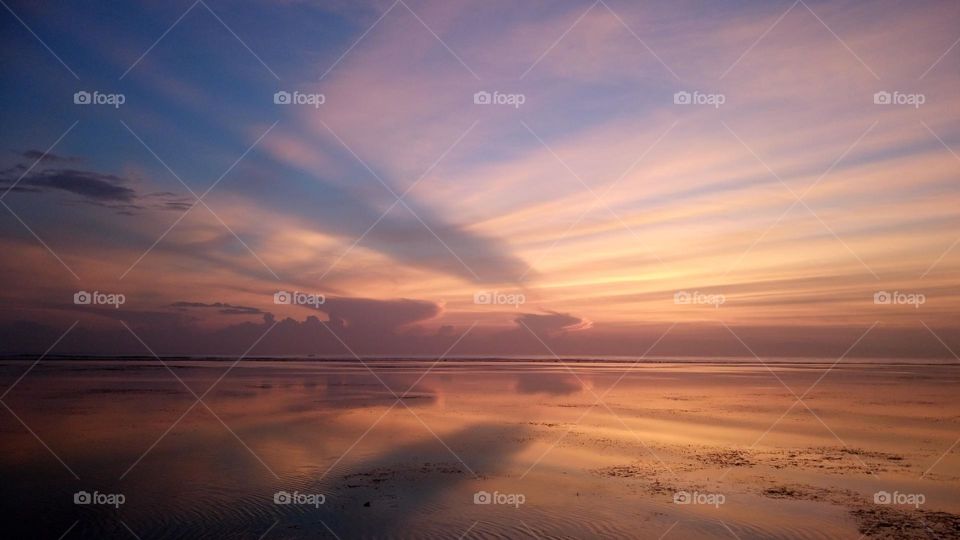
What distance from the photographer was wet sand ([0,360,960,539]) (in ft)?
31.4

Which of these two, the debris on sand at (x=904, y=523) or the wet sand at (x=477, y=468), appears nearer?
the debris on sand at (x=904, y=523)

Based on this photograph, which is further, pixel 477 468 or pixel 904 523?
pixel 477 468

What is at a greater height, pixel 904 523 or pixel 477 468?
pixel 477 468

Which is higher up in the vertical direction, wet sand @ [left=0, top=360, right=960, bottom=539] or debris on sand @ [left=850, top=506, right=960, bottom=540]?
wet sand @ [left=0, top=360, right=960, bottom=539]

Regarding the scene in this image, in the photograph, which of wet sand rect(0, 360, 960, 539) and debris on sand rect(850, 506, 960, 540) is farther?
wet sand rect(0, 360, 960, 539)

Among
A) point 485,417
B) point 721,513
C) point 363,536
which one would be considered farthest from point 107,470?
point 721,513

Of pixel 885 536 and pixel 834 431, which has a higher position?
pixel 834 431

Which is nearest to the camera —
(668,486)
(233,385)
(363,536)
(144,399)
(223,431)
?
(363,536)

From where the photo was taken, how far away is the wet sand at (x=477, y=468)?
9586mm

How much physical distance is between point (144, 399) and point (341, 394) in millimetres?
7654

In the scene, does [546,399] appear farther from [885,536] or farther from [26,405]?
[26,405]

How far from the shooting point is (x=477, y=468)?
12.9 m

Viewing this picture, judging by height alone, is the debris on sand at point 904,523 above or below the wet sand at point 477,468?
below

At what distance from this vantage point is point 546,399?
25.2 m
